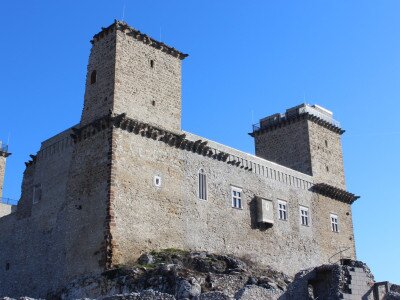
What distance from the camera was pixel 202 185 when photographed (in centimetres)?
3378

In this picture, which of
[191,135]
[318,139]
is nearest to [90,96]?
[191,135]

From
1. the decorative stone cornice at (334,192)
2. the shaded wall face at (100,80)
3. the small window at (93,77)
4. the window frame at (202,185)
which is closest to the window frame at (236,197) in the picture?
the window frame at (202,185)

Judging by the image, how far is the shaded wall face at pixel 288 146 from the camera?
43.4 meters

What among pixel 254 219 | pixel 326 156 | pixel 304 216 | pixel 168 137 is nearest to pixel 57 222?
pixel 168 137

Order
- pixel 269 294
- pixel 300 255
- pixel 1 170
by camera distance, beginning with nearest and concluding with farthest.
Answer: pixel 269 294 < pixel 300 255 < pixel 1 170

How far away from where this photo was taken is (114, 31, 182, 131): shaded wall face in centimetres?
3158

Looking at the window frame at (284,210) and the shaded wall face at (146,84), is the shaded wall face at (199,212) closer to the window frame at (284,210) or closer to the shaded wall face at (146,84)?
the window frame at (284,210)

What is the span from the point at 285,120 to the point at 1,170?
24.7 meters

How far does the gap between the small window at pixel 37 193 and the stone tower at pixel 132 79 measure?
4.78 m

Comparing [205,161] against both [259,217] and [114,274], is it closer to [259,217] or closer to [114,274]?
[259,217]

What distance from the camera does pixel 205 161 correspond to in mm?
34531

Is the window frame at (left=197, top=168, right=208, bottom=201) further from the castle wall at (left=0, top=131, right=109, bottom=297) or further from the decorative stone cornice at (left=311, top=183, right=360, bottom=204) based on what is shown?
the decorative stone cornice at (left=311, top=183, right=360, bottom=204)

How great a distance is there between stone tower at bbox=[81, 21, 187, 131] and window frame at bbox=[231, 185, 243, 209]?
5203mm


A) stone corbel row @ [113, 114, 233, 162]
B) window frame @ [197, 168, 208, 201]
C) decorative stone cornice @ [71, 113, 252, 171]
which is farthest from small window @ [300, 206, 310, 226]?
window frame @ [197, 168, 208, 201]
